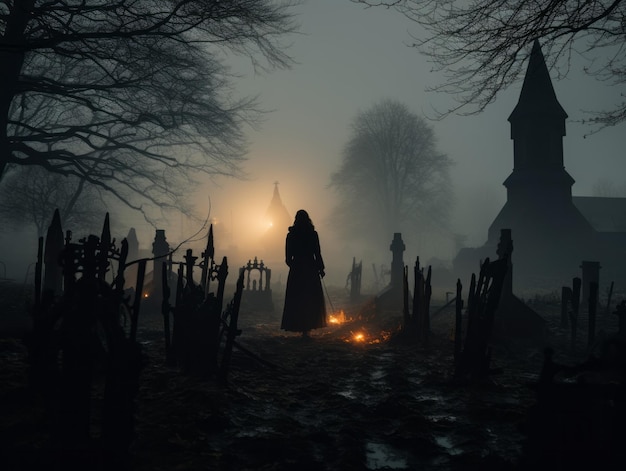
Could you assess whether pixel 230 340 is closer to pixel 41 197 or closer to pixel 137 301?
pixel 137 301

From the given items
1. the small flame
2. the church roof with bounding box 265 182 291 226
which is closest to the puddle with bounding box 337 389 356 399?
the small flame

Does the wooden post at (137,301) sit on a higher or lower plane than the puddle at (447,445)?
higher

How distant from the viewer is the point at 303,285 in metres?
9.09

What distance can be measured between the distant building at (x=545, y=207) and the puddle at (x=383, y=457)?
1069 inches

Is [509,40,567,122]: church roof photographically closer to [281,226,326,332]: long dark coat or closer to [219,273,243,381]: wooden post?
[281,226,326,332]: long dark coat

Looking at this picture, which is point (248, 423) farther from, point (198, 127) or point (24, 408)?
point (198, 127)

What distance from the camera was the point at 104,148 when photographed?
1466 cm

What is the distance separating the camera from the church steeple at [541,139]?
28.2 meters

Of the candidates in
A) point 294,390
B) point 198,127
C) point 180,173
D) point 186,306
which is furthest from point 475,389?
point 180,173

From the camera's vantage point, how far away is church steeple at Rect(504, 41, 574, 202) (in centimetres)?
2816

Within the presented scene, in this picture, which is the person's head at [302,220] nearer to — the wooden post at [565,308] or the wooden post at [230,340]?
the wooden post at [230,340]

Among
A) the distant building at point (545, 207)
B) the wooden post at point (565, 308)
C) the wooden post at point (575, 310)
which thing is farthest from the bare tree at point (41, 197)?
the distant building at point (545, 207)

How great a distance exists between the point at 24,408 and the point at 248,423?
2.16 metres

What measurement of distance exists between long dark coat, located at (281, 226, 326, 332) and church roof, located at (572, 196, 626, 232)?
46.8 meters
